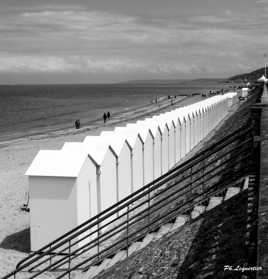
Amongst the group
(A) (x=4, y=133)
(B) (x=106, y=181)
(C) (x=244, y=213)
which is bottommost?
(C) (x=244, y=213)

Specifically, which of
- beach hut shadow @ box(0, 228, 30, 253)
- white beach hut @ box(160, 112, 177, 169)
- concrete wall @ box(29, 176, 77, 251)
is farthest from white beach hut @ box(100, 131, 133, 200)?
white beach hut @ box(160, 112, 177, 169)

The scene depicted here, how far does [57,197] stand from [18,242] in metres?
2.45

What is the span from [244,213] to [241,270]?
91.9 inches

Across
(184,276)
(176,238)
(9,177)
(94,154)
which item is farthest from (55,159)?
(9,177)

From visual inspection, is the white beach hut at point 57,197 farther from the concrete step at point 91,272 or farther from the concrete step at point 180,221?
the concrete step at point 180,221

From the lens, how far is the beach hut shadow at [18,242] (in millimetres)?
12867

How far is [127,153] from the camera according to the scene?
51.9 feet

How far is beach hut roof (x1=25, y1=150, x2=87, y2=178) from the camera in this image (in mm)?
11867

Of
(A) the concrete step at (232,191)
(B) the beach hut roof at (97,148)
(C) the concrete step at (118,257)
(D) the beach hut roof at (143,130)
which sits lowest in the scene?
(C) the concrete step at (118,257)

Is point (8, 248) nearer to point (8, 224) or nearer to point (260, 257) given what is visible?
point (8, 224)

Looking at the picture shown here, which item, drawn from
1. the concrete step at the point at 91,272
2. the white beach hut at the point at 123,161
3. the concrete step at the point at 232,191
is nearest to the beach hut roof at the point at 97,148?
the white beach hut at the point at 123,161

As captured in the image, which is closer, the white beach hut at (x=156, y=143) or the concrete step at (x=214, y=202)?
the concrete step at (x=214, y=202)

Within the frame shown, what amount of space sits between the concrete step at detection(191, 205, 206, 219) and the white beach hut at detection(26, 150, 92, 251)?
3.66m

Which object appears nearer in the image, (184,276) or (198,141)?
(184,276)
